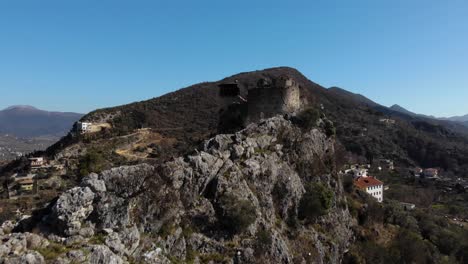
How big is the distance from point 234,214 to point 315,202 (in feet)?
31.9

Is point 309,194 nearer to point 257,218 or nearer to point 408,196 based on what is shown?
point 257,218

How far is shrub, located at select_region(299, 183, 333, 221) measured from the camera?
29016 millimetres

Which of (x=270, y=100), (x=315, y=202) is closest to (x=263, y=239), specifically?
(x=315, y=202)

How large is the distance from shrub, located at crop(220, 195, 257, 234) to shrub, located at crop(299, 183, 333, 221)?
8032 millimetres

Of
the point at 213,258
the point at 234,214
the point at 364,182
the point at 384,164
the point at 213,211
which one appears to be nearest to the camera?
the point at 213,258

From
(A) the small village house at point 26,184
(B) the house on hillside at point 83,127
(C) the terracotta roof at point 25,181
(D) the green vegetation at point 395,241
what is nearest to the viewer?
(D) the green vegetation at point 395,241

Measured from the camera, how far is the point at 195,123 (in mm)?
123188

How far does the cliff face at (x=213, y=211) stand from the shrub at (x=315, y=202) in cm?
8

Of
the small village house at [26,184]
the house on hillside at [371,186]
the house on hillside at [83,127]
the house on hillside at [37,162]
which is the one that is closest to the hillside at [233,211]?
the small village house at [26,184]

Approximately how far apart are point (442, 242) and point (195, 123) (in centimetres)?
8421

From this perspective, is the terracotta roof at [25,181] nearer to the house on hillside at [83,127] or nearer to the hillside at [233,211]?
the hillside at [233,211]

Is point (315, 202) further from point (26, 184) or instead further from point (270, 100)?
point (26, 184)

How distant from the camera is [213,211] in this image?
2150 cm

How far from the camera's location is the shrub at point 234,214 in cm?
2167
